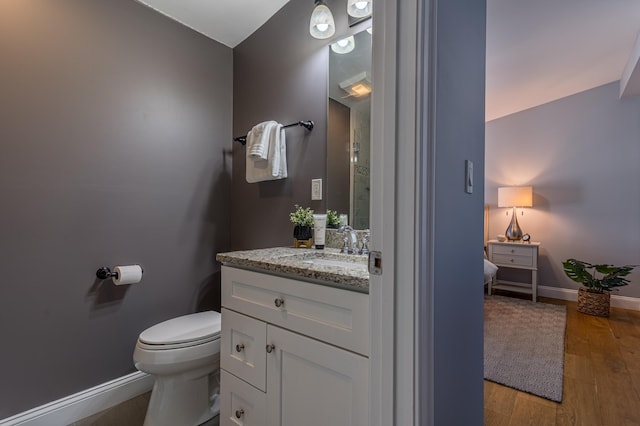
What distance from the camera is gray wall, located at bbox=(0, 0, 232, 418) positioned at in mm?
1358

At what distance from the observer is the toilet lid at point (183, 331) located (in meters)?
1.37

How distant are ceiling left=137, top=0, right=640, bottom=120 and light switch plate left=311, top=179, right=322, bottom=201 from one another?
1159mm

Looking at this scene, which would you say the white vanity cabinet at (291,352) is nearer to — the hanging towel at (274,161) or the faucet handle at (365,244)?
the faucet handle at (365,244)

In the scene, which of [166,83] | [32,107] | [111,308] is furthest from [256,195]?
[32,107]

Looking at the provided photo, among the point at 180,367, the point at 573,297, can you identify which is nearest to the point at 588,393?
the point at 180,367

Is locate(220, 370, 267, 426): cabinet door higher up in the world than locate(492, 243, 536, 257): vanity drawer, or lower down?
lower down

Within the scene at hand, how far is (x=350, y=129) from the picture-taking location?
65.1 inches

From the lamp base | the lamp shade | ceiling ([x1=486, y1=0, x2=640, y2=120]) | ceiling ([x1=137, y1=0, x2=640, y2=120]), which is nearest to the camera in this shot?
ceiling ([x1=137, y1=0, x2=640, y2=120])

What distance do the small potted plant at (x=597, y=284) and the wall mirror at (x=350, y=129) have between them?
2.89 meters

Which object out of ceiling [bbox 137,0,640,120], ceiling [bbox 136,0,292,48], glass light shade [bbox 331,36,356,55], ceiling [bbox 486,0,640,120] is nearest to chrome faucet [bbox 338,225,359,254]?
glass light shade [bbox 331,36,356,55]

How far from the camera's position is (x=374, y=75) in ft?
2.29

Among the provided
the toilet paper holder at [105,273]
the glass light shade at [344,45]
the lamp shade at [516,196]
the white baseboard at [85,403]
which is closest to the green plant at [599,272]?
the lamp shade at [516,196]

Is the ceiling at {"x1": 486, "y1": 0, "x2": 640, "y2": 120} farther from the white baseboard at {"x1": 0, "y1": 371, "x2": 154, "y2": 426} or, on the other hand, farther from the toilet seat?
the white baseboard at {"x1": 0, "y1": 371, "x2": 154, "y2": 426}

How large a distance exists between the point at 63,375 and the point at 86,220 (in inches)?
29.9
